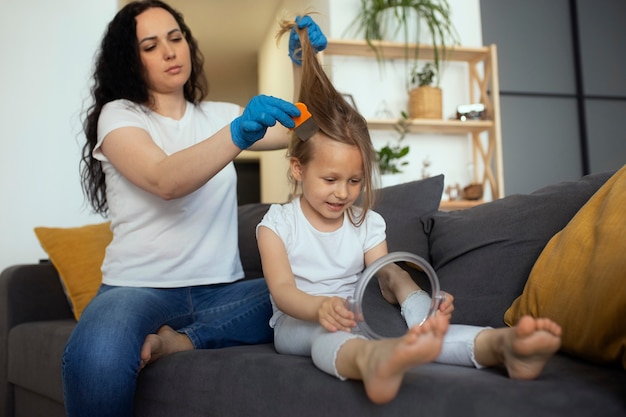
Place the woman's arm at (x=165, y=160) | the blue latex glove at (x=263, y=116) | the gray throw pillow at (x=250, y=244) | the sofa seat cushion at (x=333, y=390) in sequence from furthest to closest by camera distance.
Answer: the gray throw pillow at (x=250, y=244) < the woman's arm at (x=165, y=160) < the blue latex glove at (x=263, y=116) < the sofa seat cushion at (x=333, y=390)

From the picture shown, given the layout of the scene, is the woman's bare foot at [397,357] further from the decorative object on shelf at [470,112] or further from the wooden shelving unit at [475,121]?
the decorative object on shelf at [470,112]

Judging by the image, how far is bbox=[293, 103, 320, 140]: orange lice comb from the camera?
1176 mm

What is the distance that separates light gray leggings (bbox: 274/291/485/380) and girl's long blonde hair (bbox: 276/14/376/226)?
0.24 metres

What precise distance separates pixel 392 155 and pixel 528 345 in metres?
2.59

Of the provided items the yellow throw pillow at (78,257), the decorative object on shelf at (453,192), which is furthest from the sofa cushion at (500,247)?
the decorative object on shelf at (453,192)

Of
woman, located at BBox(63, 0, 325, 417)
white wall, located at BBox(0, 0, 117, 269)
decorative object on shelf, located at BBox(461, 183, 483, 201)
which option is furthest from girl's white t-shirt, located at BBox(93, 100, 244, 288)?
decorative object on shelf, located at BBox(461, 183, 483, 201)

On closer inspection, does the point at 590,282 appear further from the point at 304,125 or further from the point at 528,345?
the point at 304,125

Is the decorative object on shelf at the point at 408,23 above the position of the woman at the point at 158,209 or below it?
above

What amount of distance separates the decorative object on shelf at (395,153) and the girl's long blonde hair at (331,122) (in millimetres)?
1927

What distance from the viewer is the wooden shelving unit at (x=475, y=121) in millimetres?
3453

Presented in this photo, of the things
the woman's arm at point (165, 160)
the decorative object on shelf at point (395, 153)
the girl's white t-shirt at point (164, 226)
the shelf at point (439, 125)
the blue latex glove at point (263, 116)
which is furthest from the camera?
the shelf at point (439, 125)

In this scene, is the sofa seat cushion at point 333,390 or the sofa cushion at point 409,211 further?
the sofa cushion at point 409,211

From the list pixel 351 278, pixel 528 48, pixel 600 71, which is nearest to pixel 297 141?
pixel 351 278

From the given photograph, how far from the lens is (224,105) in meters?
1.72
